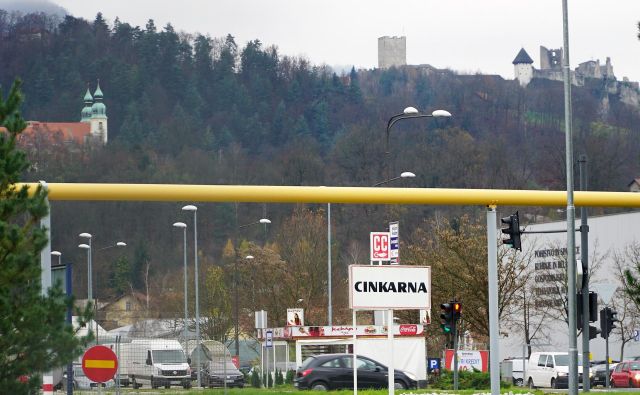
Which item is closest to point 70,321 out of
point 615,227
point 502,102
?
point 615,227

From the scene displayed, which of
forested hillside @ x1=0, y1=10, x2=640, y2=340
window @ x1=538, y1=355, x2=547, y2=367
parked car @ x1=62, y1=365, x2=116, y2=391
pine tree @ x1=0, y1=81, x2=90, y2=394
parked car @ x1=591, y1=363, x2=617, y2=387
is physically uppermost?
forested hillside @ x1=0, y1=10, x2=640, y2=340

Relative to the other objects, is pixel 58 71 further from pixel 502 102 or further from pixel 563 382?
pixel 563 382

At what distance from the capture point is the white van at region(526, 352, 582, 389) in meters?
45.0

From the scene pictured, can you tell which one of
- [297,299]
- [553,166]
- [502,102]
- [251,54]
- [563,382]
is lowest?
[563,382]

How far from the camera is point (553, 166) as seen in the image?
100938 millimetres

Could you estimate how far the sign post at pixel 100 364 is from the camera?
56.5 feet

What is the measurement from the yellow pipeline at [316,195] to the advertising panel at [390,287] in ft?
2.98

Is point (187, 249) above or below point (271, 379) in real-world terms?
above

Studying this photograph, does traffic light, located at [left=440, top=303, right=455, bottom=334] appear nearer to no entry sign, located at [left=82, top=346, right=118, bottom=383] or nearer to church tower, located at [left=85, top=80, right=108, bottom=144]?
no entry sign, located at [left=82, top=346, right=118, bottom=383]

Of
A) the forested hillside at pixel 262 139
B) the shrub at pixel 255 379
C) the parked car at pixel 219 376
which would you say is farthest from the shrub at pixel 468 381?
the parked car at pixel 219 376

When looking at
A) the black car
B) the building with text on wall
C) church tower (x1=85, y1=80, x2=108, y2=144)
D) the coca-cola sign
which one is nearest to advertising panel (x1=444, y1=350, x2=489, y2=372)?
the coca-cola sign

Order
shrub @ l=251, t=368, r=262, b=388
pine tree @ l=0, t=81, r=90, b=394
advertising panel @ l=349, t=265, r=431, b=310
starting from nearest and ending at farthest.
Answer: pine tree @ l=0, t=81, r=90, b=394 → advertising panel @ l=349, t=265, r=431, b=310 → shrub @ l=251, t=368, r=262, b=388

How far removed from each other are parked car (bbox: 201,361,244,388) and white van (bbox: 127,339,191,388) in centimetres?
28

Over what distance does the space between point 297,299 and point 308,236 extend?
5488mm
